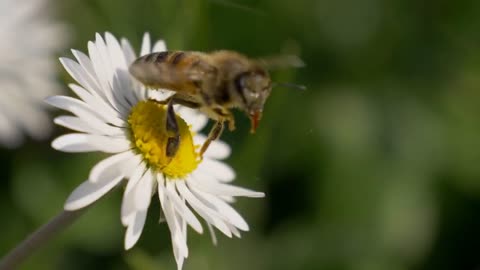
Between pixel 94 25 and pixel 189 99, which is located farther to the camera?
pixel 94 25

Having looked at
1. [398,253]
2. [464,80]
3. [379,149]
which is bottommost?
[398,253]

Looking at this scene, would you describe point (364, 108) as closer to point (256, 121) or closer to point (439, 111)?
point (439, 111)

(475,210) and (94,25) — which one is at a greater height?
(94,25)

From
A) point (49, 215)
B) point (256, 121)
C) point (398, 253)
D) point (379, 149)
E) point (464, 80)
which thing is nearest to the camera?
point (256, 121)

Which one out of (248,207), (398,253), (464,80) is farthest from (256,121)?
(464,80)

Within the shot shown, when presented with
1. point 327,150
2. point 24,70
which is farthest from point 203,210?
point 327,150

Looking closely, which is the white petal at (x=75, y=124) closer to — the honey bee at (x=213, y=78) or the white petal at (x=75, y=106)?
the white petal at (x=75, y=106)

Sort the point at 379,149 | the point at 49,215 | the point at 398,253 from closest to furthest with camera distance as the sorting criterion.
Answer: the point at 49,215 → the point at 398,253 → the point at 379,149

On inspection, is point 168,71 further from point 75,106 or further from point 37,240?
point 37,240

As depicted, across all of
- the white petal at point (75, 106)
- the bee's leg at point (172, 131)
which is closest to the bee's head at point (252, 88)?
the bee's leg at point (172, 131)
